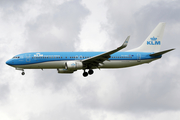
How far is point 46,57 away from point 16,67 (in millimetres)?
6211

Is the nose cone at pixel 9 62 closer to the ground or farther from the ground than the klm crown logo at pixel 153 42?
closer to the ground

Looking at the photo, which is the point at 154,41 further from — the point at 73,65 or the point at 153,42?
the point at 73,65

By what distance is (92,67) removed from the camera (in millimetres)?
62906

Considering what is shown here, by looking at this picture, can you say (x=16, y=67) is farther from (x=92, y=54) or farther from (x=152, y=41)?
(x=152, y=41)

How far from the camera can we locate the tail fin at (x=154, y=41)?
6953cm

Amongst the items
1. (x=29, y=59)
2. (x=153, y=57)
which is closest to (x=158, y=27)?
(x=153, y=57)

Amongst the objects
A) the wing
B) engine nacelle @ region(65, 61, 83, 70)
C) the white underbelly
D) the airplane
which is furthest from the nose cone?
the wing

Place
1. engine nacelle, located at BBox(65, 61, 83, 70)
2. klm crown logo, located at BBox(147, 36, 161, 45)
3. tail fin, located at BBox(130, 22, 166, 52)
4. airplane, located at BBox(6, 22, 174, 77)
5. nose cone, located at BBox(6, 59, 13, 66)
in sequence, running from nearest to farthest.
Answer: engine nacelle, located at BBox(65, 61, 83, 70) < airplane, located at BBox(6, 22, 174, 77) < nose cone, located at BBox(6, 59, 13, 66) < tail fin, located at BBox(130, 22, 166, 52) < klm crown logo, located at BBox(147, 36, 161, 45)

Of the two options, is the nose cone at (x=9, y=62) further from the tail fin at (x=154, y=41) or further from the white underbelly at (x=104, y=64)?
the tail fin at (x=154, y=41)

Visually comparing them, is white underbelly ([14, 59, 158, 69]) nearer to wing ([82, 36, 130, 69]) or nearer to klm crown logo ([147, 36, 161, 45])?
wing ([82, 36, 130, 69])

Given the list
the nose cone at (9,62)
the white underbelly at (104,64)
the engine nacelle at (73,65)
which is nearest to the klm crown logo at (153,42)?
the white underbelly at (104,64)

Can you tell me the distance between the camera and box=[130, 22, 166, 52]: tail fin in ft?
228

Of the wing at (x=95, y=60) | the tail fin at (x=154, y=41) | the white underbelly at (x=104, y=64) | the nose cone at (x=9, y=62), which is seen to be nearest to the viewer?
the wing at (x=95, y=60)

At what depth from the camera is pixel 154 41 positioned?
70938 millimetres
